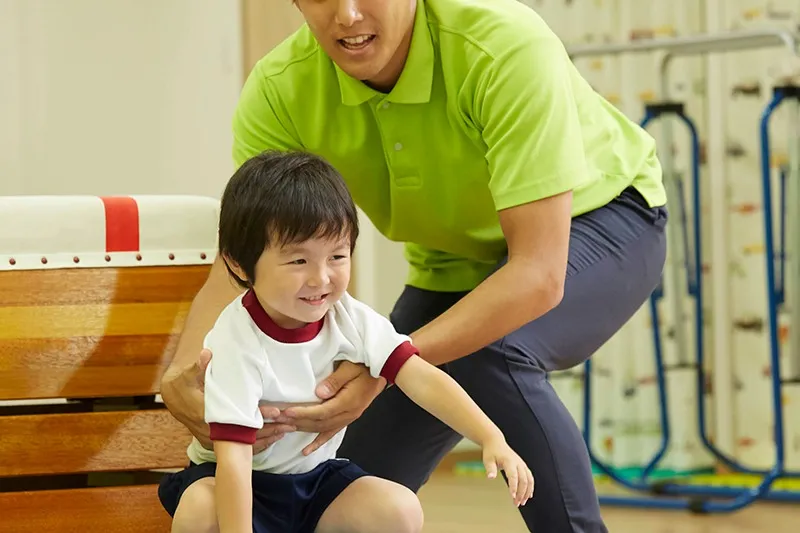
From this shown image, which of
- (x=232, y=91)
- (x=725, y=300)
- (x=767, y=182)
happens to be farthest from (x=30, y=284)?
(x=725, y=300)

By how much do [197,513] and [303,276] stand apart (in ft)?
0.98

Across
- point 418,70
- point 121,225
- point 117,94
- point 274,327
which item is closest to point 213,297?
point 121,225

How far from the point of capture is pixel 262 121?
1681 mm

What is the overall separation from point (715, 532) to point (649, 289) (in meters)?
1.12

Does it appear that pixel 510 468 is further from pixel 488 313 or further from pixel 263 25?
pixel 263 25

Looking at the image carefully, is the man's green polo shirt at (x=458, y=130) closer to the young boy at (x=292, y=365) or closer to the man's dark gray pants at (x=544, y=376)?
the man's dark gray pants at (x=544, y=376)

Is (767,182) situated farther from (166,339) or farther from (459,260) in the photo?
(166,339)

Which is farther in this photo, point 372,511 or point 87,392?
point 87,392

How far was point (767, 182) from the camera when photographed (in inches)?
112

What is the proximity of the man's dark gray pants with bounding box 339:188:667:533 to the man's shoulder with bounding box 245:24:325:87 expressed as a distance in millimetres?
420

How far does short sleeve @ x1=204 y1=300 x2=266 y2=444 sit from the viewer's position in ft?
4.14

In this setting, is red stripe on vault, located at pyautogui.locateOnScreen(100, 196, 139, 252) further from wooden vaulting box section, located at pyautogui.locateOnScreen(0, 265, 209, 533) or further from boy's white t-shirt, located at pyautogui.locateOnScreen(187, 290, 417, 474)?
boy's white t-shirt, located at pyautogui.locateOnScreen(187, 290, 417, 474)

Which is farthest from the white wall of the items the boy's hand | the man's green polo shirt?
the boy's hand

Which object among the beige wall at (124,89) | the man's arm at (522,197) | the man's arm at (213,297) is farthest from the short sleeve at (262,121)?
the beige wall at (124,89)
